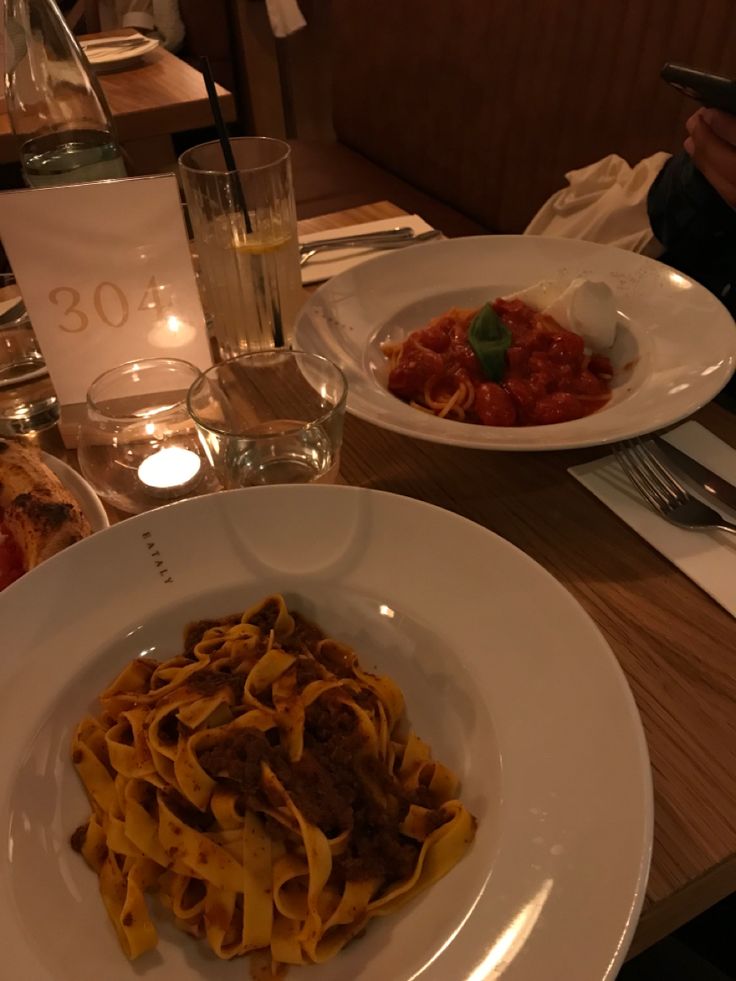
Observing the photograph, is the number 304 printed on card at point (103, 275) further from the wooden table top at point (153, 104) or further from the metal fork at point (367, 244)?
the wooden table top at point (153, 104)

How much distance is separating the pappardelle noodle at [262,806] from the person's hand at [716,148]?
1253 mm

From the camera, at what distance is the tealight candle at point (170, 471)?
0.97 m

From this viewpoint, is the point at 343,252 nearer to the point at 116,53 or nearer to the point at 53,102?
the point at 53,102

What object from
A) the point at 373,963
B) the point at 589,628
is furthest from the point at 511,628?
the point at 373,963

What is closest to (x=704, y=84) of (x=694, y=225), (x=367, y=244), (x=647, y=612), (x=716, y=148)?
(x=716, y=148)

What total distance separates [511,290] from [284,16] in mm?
3123

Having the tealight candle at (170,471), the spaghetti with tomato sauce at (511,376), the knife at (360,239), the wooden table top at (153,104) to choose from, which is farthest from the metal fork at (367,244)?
the wooden table top at (153,104)

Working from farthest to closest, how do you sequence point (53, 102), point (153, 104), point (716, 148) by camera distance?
point (153, 104) → point (716, 148) → point (53, 102)

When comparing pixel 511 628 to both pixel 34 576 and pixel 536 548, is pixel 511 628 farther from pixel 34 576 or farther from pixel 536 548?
pixel 34 576

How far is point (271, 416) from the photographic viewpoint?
1.05 m

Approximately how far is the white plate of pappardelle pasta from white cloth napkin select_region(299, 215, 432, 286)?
2.49 ft

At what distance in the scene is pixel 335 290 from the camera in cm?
128

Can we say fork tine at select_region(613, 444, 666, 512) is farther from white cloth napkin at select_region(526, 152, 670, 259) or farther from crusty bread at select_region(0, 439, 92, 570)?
white cloth napkin at select_region(526, 152, 670, 259)

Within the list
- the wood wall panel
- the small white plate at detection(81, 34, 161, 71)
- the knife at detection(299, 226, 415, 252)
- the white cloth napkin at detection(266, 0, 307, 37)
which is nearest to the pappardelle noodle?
the knife at detection(299, 226, 415, 252)
